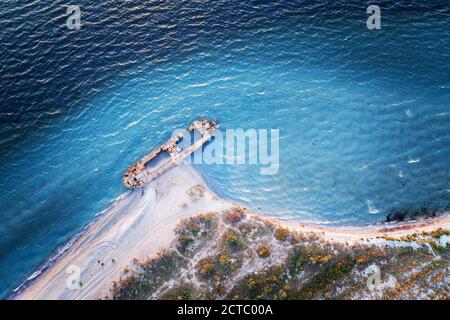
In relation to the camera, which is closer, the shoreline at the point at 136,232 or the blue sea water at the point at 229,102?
the shoreline at the point at 136,232

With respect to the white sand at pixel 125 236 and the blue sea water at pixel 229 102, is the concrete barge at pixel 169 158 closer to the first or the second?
the white sand at pixel 125 236

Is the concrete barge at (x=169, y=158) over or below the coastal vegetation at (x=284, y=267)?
over

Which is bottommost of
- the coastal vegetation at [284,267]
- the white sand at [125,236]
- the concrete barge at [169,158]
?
the coastal vegetation at [284,267]

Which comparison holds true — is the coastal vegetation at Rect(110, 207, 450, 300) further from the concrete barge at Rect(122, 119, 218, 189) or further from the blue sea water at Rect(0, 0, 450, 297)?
the concrete barge at Rect(122, 119, 218, 189)

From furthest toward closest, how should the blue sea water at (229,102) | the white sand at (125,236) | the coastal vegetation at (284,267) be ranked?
the blue sea water at (229,102)
the white sand at (125,236)
the coastal vegetation at (284,267)

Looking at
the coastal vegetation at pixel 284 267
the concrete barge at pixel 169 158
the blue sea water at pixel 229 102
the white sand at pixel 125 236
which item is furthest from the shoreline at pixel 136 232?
the blue sea water at pixel 229 102

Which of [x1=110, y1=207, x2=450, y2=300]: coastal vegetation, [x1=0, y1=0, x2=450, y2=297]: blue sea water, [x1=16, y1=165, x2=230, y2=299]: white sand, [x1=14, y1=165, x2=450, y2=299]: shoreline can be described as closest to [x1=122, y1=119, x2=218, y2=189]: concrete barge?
[x1=16, y1=165, x2=230, y2=299]: white sand
